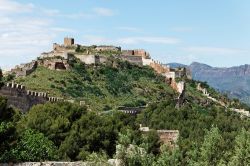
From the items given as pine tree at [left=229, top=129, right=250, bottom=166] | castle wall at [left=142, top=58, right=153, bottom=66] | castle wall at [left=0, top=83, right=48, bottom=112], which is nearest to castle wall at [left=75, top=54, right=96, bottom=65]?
castle wall at [left=142, top=58, right=153, bottom=66]

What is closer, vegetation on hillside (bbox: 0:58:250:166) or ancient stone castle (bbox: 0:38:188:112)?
vegetation on hillside (bbox: 0:58:250:166)

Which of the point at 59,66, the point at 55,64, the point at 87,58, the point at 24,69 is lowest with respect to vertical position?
the point at 24,69

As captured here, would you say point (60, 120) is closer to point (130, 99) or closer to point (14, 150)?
point (14, 150)

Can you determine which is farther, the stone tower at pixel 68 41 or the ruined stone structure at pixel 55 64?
the stone tower at pixel 68 41

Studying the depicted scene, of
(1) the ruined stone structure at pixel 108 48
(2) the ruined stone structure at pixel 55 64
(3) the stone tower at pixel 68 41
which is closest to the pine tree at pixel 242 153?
(2) the ruined stone structure at pixel 55 64

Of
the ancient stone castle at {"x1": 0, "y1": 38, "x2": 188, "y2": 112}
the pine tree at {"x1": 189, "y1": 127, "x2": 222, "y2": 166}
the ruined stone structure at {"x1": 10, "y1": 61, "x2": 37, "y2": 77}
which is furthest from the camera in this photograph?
the ancient stone castle at {"x1": 0, "y1": 38, "x2": 188, "y2": 112}

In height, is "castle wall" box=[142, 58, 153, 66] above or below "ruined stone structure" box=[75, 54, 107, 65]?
below

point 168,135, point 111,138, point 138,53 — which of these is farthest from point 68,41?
point 111,138

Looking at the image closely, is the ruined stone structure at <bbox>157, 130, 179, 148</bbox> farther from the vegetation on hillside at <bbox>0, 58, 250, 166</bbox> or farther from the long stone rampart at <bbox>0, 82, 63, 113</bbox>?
the long stone rampart at <bbox>0, 82, 63, 113</bbox>

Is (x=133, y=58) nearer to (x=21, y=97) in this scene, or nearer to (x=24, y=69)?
(x=24, y=69)

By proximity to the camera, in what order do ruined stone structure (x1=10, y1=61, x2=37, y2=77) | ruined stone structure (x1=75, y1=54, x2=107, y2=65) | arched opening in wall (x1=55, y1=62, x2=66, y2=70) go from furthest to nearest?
ruined stone structure (x1=75, y1=54, x2=107, y2=65), arched opening in wall (x1=55, y1=62, x2=66, y2=70), ruined stone structure (x1=10, y1=61, x2=37, y2=77)

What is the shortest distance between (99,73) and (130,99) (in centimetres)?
790

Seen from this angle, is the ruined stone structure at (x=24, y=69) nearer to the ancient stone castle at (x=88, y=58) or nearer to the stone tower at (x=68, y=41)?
the ancient stone castle at (x=88, y=58)

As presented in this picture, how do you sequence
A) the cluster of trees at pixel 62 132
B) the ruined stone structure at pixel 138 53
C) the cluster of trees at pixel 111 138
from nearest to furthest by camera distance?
1. the cluster of trees at pixel 111 138
2. the cluster of trees at pixel 62 132
3. the ruined stone structure at pixel 138 53
